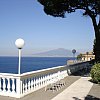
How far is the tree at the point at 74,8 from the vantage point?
1831cm

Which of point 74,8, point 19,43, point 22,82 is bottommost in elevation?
point 22,82

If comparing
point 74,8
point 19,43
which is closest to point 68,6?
point 74,8

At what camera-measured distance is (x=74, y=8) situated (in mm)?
19094

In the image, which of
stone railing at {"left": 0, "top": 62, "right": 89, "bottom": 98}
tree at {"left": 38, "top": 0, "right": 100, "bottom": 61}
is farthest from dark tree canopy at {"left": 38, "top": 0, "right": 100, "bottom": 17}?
stone railing at {"left": 0, "top": 62, "right": 89, "bottom": 98}

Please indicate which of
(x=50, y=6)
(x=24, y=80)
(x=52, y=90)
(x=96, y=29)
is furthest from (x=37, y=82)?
(x=96, y=29)

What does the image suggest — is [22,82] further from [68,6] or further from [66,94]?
[68,6]

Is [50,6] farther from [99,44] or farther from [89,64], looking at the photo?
[89,64]

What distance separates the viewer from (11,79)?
10391mm

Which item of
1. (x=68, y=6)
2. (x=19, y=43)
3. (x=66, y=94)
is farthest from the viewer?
(x=68, y=6)

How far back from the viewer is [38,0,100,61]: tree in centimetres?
1831

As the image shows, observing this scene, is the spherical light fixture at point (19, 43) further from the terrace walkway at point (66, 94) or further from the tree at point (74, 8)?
the tree at point (74, 8)

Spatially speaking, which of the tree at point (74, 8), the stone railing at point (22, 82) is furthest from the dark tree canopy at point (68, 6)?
the stone railing at point (22, 82)

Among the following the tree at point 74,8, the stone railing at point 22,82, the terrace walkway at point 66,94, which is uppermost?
the tree at point 74,8

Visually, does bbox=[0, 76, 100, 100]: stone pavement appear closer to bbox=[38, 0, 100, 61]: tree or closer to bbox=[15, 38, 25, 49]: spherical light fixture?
bbox=[15, 38, 25, 49]: spherical light fixture
